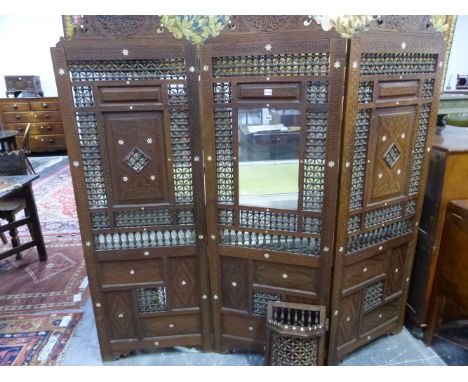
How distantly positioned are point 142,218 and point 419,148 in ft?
4.54

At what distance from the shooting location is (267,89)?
1.42 m

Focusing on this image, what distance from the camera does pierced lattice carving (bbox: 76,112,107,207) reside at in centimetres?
151

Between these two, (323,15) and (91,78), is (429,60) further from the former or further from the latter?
(91,78)

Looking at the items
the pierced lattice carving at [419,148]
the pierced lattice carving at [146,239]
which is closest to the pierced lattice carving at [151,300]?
the pierced lattice carving at [146,239]

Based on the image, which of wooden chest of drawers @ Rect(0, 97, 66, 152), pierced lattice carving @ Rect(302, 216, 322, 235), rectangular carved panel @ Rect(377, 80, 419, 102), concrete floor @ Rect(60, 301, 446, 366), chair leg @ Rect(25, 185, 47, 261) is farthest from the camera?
wooden chest of drawers @ Rect(0, 97, 66, 152)

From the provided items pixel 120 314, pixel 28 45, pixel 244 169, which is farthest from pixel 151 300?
pixel 28 45

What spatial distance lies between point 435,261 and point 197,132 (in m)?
1.45

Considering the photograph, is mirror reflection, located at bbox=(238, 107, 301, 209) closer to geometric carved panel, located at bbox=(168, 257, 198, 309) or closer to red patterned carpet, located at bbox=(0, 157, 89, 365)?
geometric carved panel, located at bbox=(168, 257, 198, 309)

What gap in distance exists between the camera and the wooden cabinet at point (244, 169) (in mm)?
1397

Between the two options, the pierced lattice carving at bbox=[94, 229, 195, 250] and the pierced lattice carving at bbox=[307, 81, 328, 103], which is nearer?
Result: the pierced lattice carving at bbox=[307, 81, 328, 103]

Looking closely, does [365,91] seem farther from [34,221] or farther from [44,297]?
[34,221]

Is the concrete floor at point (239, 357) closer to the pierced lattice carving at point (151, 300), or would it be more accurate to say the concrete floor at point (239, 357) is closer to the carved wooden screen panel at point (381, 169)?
the carved wooden screen panel at point (381, 169)

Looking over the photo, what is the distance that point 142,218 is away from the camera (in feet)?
5.50

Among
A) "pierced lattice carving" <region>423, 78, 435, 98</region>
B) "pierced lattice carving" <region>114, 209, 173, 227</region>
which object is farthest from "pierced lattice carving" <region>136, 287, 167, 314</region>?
"pierced lattice carving" <region>423, 78, 435, 98</region>
